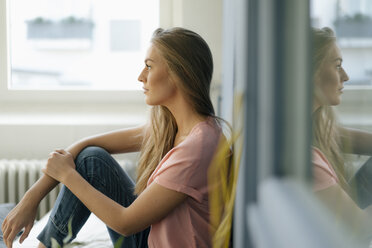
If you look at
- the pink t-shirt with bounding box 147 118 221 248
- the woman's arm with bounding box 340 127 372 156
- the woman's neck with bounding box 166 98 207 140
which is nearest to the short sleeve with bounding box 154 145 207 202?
the pink t-shirt with bounding box 147 118 221 248

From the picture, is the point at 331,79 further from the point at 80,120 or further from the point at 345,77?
the point at 80,120

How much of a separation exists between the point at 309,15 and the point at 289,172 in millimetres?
206

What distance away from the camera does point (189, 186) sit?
1.14 m

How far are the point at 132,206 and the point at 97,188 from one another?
0.29 m

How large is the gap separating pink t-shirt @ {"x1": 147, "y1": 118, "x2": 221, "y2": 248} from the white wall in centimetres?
129

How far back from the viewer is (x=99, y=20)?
2.72m

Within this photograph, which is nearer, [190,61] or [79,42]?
[190,61]

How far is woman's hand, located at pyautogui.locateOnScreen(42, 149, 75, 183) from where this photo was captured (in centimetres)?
135

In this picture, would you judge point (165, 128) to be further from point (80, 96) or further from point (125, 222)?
point (80, 96)

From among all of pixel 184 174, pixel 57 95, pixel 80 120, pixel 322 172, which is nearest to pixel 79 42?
pixel 57 95

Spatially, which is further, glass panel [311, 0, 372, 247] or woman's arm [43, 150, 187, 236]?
woman's arm [43, 150, 187, 236]

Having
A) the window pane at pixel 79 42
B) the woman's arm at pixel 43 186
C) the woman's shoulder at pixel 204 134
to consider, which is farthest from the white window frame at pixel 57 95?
Answer: the woman's shoulder at pixel 204 134

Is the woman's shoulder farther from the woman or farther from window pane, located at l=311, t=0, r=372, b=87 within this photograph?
window pane, located at l=311, t=0, r=372, b=87

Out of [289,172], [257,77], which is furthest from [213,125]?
[289,172]
